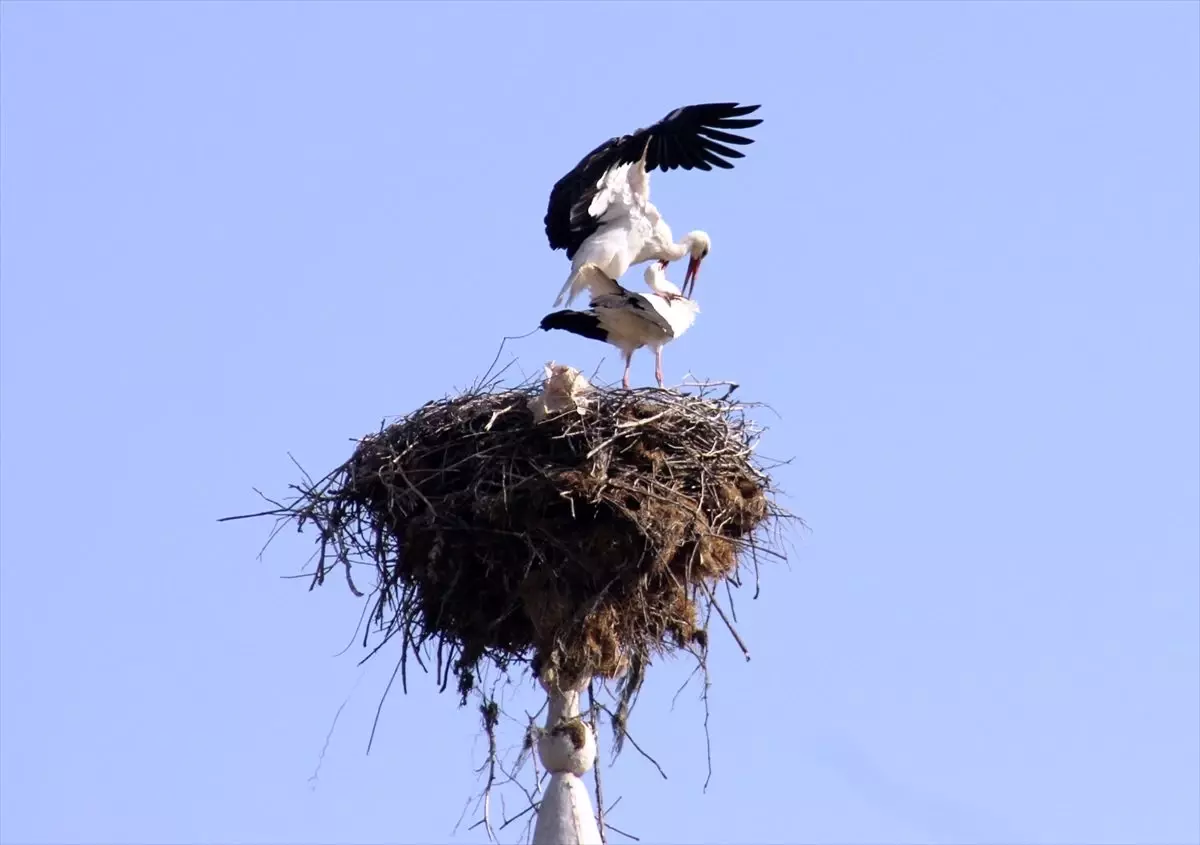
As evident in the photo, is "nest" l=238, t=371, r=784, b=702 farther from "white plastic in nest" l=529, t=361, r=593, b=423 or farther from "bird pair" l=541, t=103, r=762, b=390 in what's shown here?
"bird pair" l=541, t=103, r=762, b=390

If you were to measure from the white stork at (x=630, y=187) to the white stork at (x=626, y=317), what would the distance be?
662mm

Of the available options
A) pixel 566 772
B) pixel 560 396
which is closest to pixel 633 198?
pixel 560 396

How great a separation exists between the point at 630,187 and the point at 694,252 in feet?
2.06

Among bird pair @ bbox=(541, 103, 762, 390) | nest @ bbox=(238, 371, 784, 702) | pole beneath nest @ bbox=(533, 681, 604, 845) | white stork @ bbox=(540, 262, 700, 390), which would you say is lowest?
pole beneath nest @ bbox=(533, 681, 604, 845)

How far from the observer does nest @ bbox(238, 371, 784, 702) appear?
10305mm

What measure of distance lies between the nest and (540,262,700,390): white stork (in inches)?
59.4

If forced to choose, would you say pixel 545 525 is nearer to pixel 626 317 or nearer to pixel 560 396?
pixel 560 396

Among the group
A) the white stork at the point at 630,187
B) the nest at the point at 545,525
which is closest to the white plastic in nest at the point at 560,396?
the nest at the point at 545,525

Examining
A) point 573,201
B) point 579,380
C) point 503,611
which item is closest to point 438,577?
point 503,611

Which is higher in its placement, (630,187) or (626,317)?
(630,187)

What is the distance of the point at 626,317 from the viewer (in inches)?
488

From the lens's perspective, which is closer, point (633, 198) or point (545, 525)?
point (545, 525)

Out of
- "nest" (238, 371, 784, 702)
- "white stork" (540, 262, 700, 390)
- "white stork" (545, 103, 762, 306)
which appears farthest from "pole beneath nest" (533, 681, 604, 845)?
"white stork" (545, 103, 762, 306)

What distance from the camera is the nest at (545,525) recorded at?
10305 mm
